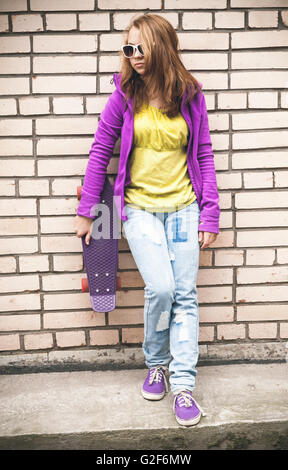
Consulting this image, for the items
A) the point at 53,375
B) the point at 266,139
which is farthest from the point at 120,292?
the point at 266,139

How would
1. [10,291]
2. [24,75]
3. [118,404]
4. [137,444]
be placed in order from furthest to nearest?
[10,291], [24,75], [118,404], [137,444]

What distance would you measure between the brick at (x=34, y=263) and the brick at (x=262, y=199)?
3.72 ft

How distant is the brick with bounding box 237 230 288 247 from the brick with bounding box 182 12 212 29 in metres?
1.15

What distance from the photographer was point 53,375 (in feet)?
7.86

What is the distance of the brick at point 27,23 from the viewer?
2.20 meters

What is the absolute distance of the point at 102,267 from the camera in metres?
2.20

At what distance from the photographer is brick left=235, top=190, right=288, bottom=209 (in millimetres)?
2383

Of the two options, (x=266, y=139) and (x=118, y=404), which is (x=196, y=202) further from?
(x=118, y=404)

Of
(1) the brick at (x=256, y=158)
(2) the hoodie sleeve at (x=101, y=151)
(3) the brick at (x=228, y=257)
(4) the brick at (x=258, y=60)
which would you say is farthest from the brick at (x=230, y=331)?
(4) the brick at (x=258, y=60)

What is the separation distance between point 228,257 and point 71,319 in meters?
0.97

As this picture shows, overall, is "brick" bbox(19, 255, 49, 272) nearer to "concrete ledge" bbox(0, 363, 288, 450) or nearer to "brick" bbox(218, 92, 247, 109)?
"concrete ledge" bbox(0, 363, 288, 450)

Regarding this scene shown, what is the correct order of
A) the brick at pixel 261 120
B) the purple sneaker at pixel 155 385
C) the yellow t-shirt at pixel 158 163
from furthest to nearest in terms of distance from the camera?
the brick at pixel 261 120 < the purple sneaker at pixel 155 385 < the yellow t-shirt at pixel 158 163

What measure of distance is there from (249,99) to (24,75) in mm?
1222

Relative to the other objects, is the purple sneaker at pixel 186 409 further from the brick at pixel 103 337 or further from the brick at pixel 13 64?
the brick at pixel 13 64
